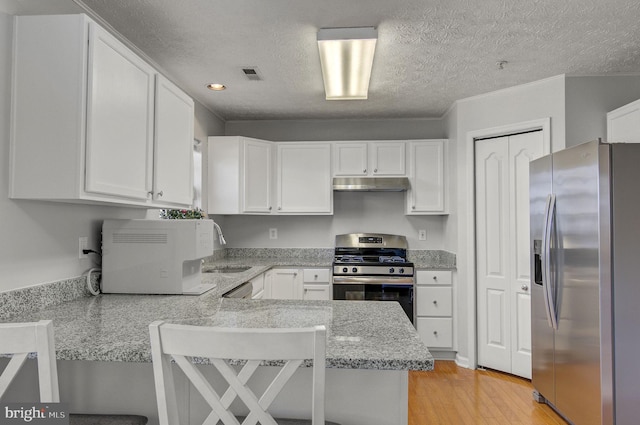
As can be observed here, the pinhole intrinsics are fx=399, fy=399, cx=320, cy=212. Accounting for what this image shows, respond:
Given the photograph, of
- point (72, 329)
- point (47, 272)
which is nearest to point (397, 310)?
point (72, 329)

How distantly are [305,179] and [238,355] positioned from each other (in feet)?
10.8

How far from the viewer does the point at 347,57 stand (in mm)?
2441

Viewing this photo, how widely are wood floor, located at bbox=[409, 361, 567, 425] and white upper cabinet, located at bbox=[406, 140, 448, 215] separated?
1.53 m

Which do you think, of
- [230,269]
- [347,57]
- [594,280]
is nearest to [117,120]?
[347,57]

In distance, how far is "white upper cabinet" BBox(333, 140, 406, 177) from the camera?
401 centimetres

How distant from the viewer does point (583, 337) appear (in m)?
2.18

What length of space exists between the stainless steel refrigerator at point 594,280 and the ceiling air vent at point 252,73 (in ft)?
6.89

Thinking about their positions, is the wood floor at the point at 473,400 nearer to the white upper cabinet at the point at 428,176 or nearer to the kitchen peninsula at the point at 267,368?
the kitchen peninsula at the point at 267,368

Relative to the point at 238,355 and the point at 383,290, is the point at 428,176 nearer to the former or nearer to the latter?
the point at 383,290

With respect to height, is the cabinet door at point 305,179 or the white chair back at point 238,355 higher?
the cabinet door at point 305,179

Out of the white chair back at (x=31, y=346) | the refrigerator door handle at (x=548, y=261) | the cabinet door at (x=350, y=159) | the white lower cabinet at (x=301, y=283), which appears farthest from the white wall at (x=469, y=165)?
the white chair back at (x=31, y=346)

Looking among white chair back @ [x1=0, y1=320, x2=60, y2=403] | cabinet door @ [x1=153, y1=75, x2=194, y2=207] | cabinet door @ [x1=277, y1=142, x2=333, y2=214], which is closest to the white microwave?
cabinet door @ [x1=153, y1=75, x2=194, y2=207]

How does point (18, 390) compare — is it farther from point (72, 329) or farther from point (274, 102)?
point (274, 102)

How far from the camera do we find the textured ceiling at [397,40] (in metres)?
2.04
